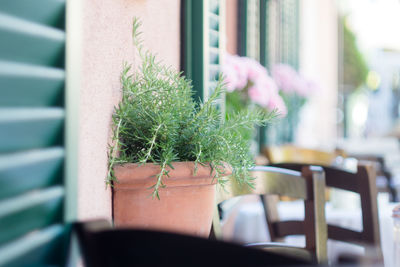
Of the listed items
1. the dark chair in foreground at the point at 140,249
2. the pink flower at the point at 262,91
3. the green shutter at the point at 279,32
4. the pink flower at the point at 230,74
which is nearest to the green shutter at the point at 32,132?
the dark chair in foreground at the point at 140,249

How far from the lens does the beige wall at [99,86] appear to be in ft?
2.82

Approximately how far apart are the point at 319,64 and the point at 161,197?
20.6 ft

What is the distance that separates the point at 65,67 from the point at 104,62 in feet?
0.93

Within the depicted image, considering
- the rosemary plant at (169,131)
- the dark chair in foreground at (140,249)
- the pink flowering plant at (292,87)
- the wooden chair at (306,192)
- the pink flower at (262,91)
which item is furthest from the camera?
the pink flowering plant at (292,87)

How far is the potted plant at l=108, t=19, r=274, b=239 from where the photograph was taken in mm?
958

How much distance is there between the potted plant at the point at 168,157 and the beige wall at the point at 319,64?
3.51 m

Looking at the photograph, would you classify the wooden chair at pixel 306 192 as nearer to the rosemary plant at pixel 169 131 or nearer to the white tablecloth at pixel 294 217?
the rosemary plant at pixel 169 131

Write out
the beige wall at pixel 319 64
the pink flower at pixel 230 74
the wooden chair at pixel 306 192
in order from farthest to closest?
the beige wall at pixel 319 64 → the pink flower at pixel 230 74 → the wooden chair at pixel 306 192

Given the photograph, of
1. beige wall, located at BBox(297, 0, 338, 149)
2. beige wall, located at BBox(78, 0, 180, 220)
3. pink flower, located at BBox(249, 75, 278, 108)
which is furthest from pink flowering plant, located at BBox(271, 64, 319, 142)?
beige wall, located at BBox(78, 0, 180, 220)

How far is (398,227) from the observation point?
124 centimetres

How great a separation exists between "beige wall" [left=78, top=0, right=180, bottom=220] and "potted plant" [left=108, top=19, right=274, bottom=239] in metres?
0.03

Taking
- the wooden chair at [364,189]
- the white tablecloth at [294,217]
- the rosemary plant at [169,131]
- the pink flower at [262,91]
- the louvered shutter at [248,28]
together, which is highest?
the louvered shutter at [248,28]

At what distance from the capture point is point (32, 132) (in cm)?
62

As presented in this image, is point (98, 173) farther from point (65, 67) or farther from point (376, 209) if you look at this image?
point (376, 209)
